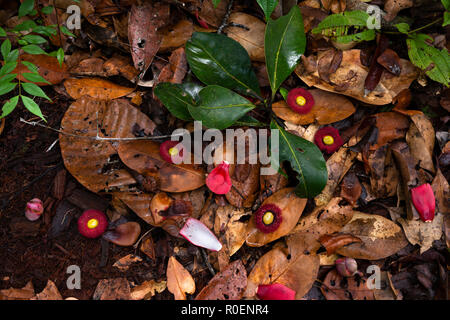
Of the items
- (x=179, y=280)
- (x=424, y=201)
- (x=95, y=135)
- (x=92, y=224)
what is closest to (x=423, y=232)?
(x=424, y=201)

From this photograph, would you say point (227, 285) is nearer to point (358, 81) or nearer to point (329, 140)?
point (329, 140)

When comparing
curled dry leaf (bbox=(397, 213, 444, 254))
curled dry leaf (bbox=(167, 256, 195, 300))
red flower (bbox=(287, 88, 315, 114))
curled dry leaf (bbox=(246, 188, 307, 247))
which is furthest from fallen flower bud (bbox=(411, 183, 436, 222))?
curled dry leaf (bbox=(167, 256, 195, 300))

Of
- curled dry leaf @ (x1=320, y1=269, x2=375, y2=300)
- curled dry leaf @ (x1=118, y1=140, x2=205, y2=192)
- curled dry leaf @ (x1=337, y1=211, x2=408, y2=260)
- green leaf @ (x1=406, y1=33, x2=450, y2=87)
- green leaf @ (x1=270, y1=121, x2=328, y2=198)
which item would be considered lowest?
curled dry leaf @ (x1=320, y1=269, x2=375, y2=300)

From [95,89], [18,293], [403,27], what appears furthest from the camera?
[95,89]

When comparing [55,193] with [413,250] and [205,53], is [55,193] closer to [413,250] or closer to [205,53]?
[205,53]

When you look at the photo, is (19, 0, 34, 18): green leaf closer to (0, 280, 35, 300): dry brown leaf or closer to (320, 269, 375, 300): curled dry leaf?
(0, 280, 35, 300): dry brown leaf

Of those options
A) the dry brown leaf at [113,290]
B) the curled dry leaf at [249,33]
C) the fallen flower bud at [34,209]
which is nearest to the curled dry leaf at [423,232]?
the curled dry leaf at [249,33]
